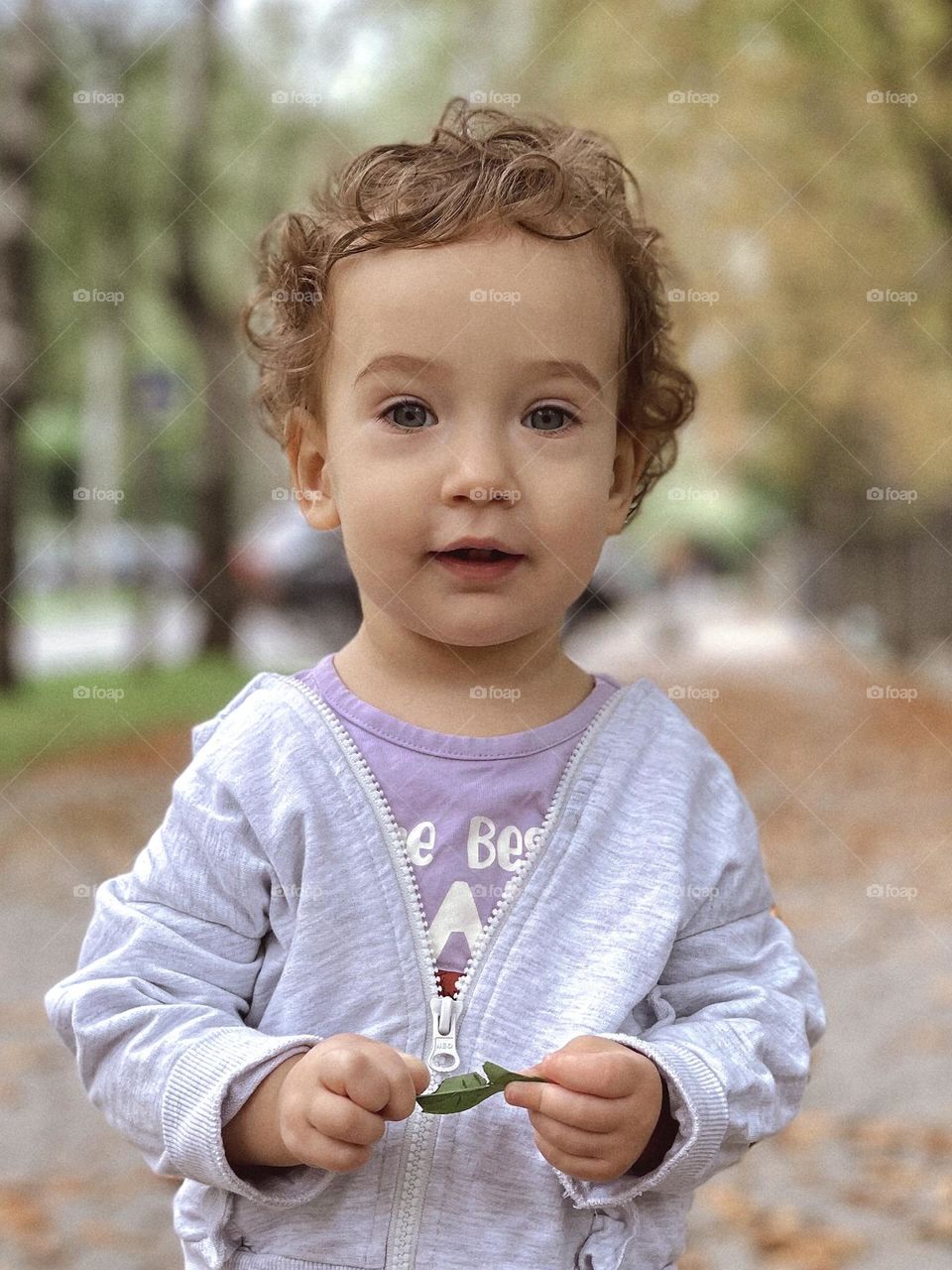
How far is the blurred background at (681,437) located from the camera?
13.6 feet

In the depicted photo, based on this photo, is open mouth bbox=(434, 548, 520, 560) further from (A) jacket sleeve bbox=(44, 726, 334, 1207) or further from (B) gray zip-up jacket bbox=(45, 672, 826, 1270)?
(A) jacket sleeve bbox=(44, 726, 334, 1207)

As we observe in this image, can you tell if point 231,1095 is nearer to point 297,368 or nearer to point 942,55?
point 297,368

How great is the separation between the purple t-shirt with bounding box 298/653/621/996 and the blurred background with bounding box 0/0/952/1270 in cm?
163

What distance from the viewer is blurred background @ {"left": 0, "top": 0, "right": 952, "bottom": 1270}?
4.16m

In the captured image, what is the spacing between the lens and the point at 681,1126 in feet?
4.73

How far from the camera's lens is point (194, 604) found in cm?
1472

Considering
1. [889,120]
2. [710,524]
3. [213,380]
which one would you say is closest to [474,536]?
[889,120]

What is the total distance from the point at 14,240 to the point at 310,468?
25.2 feet

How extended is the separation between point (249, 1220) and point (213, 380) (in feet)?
33.5

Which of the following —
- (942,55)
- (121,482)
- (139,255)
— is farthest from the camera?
(121,482)

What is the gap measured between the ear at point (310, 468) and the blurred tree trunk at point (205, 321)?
7.70 meters
